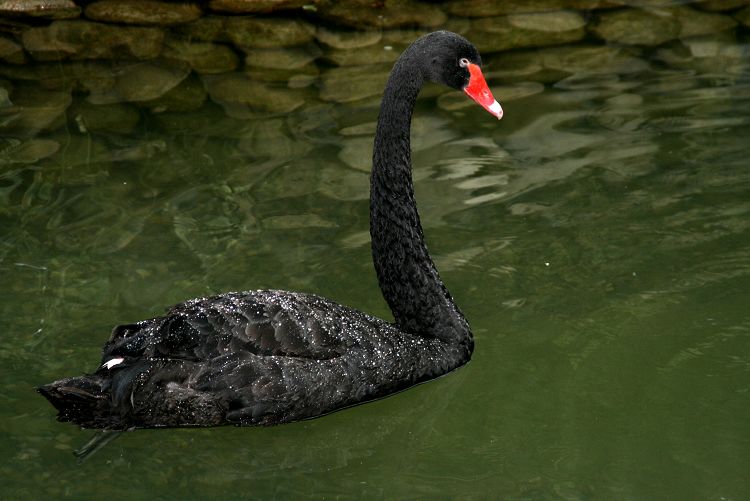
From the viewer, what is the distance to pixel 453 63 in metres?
5.26

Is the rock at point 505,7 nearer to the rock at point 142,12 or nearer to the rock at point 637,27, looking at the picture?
the rock at point 637,27

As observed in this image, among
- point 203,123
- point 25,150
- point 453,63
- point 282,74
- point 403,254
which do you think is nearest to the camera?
point 453,63

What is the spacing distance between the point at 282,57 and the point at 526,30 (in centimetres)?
187

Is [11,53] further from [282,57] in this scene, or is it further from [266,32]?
[282,57]

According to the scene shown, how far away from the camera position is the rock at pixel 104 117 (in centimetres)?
800

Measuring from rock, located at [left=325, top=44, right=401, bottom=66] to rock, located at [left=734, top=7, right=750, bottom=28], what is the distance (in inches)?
106

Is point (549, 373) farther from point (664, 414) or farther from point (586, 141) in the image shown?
point (586, 141)

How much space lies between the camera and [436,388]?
5270 millimetres

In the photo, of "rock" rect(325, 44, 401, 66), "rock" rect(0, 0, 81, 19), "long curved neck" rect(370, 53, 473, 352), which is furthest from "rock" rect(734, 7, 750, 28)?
"rock" rect(0, 0, 81, 19)

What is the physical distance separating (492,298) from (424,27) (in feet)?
12.5

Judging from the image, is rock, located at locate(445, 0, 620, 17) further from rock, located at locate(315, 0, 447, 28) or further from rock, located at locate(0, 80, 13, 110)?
rock, located at locate(0, 80, 13, 110)

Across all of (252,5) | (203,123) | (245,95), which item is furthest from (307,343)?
(252,5)

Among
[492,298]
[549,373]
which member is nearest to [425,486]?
[549,373]

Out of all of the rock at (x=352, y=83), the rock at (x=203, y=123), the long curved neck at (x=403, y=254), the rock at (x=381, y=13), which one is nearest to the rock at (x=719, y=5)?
the rock at (x=381, y=13)
